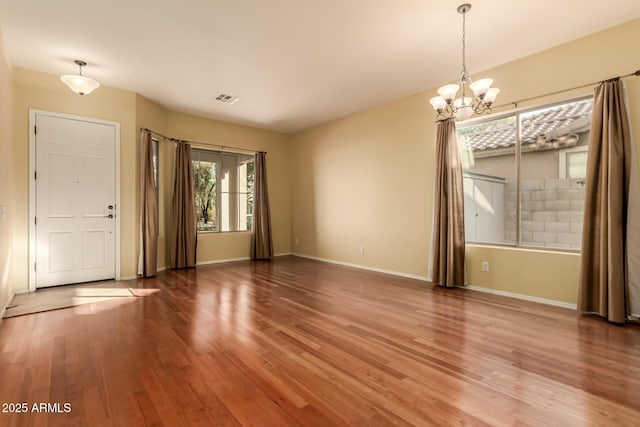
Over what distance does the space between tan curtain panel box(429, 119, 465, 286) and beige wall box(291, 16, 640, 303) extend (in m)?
0.24

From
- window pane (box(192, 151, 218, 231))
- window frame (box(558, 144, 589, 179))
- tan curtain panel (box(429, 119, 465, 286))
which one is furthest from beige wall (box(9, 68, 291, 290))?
window frame (box(558, 144, 589, 179))

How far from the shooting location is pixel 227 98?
5211 mm

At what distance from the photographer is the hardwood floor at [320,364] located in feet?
5.47

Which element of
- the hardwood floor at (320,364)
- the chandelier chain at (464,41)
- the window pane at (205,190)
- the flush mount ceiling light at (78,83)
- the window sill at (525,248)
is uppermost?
the chandelier chain at (464,41)

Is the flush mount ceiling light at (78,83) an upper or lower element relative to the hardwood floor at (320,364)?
upper

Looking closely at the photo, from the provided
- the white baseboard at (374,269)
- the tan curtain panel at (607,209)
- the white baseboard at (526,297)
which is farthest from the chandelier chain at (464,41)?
the white baseboard at (374,269)

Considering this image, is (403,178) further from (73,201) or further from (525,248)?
(73,201)

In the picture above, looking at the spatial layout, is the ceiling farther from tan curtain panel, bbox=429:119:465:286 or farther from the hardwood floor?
the hardwood floor

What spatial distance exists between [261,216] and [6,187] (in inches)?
164

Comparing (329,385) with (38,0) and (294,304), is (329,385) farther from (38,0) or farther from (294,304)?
(38,0)

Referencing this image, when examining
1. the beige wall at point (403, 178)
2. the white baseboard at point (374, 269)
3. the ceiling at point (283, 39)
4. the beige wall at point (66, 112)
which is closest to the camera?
the ceiling at point (283, 39)

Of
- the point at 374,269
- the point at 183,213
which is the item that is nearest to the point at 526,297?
the point at 374,269

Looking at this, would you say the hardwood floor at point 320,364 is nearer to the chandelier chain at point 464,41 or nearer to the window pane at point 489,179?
the window pane at point 489,179

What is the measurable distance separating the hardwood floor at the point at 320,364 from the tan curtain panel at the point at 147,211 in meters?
1.34
